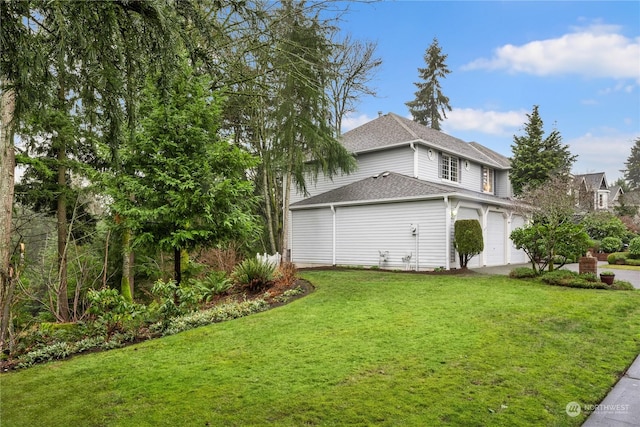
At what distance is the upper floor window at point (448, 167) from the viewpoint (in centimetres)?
1733

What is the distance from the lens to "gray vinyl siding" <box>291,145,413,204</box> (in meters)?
16.3

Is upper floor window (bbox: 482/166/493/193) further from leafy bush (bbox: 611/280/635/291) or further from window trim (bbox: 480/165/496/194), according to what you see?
leafy bush (bbox: 611/280/635/291)

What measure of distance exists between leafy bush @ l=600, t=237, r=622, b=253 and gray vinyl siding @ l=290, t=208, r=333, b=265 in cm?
1582

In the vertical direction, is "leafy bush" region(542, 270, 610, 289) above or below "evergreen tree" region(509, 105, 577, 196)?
below

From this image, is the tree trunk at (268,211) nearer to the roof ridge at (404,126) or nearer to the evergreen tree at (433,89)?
the roof ridge at (404,126)

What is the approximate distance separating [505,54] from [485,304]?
1060cm

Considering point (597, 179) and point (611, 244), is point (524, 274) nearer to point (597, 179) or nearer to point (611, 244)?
point (611, 244)

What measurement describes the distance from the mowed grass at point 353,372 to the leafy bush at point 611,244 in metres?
16.8

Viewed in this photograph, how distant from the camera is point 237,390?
3.56 meters

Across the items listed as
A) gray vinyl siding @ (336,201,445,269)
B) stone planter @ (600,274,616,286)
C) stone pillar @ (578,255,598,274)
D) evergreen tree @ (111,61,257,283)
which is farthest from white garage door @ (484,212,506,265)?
evergreen tree @ (111,61,257,283)

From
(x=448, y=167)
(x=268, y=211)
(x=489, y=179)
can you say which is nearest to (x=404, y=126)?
(x=448, y=167)

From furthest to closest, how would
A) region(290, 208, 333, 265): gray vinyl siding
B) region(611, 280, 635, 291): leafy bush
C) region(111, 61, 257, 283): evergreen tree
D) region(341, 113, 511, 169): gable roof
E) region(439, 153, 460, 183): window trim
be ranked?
region(439, 153, 460, 183): window trim → region(290, 208, 333, 265): gray vinyl siding → region(341, 113, 511, 169): gable roof → region(611, 280, 635, 291): leafy bush → region(111, 61, 257, 283): evergreen tree

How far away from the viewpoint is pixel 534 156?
22.4 meters

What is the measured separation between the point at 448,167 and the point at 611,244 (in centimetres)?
1101
